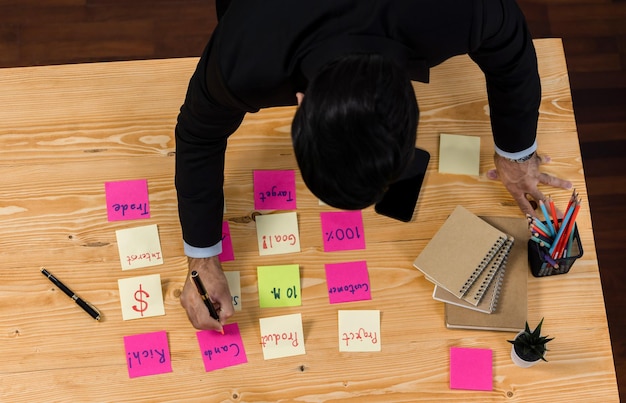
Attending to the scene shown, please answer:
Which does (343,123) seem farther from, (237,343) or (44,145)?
(44,145)

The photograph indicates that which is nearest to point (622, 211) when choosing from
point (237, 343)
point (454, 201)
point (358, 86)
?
point (454, 201)

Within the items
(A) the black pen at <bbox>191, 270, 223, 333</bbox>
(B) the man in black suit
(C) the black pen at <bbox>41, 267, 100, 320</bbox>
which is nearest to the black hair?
(B) the man in black suit

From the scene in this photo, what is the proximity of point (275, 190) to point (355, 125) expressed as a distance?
55 cm

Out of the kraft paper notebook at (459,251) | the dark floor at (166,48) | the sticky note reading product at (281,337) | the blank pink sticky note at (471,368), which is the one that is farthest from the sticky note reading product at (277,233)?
the dark floor at (166,48)

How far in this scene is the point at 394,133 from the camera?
0.76m

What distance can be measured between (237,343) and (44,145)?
22.3 inches

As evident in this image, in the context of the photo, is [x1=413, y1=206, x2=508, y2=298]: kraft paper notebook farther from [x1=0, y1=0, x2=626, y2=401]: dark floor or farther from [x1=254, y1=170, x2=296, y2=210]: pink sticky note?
[x1=0, y1=0, x2=626, y2=401]: dark floor

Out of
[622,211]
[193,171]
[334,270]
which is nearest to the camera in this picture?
[193,171]

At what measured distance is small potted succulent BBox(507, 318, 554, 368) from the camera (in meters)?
1.12

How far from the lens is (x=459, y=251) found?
1.21m

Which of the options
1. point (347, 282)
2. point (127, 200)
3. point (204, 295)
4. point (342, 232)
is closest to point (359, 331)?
point (347, 282)

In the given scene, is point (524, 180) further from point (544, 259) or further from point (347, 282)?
point (347, 282)

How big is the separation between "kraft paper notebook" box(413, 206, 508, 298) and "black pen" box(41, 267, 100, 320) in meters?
0.62

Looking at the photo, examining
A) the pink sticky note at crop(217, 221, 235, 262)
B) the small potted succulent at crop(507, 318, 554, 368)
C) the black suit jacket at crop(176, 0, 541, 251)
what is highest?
the black suit jacket at crop(176, 0, 541, 251)
